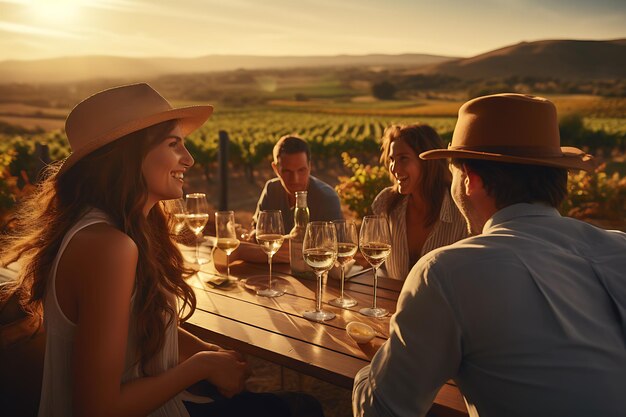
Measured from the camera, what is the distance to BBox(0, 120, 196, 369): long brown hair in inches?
54.5

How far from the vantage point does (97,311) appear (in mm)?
1156

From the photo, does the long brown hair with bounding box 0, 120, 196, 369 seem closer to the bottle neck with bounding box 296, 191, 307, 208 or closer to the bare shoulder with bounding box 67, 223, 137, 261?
the bare shoulder with bounding box 67, 223, 137, 261

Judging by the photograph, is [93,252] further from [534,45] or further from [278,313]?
[534,45]

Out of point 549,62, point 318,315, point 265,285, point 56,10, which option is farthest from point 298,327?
point 549,62

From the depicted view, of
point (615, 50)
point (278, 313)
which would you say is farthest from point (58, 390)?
point (615, 50)

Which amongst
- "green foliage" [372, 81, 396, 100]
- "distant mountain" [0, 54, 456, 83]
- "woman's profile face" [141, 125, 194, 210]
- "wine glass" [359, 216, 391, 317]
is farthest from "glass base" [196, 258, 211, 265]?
"green foliage" [372, 81, 396, 100]

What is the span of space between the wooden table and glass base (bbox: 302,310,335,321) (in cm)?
2

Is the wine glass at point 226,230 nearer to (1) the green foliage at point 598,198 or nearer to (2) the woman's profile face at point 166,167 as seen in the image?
(2) the woman's profile face at point 166,167

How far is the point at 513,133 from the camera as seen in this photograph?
1.23 m

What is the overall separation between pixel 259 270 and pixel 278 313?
0.65 m

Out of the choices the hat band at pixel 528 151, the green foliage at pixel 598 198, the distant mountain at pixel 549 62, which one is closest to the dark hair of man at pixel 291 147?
the hat band at pixel 528 151

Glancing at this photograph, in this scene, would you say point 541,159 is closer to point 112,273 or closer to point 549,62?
point 112,273

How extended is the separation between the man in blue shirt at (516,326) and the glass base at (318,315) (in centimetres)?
62

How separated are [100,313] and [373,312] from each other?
1.02 metres
